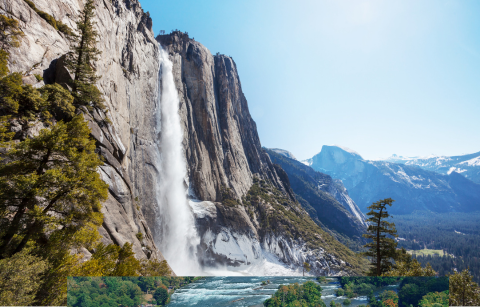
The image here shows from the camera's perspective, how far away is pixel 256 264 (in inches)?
1939

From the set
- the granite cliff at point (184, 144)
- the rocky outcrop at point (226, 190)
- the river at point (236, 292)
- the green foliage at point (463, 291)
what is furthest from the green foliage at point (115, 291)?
the rocky outcrop at point (226, 190)

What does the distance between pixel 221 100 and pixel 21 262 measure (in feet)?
228

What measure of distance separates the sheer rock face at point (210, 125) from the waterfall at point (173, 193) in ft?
9.36

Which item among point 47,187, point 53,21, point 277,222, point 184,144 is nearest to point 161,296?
point 47,187

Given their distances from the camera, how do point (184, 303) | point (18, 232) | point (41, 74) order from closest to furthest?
point (184, 303) → point (18, 232) → point (41, 74)

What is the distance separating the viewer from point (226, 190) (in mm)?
58531

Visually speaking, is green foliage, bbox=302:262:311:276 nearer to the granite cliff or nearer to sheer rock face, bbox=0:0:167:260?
the granite cliff

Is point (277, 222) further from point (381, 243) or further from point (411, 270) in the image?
point (411, 270)

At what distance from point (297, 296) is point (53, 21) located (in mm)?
32376

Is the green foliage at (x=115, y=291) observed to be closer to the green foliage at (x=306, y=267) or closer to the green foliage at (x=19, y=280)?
the green foliage at (x=19, y=280)

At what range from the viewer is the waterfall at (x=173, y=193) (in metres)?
42.8

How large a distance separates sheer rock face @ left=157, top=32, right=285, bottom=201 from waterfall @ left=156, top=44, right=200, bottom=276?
285cm

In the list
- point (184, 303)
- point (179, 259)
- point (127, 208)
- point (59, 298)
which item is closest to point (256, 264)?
point (179, 259)

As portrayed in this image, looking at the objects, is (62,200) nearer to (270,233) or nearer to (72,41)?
(72,41)
